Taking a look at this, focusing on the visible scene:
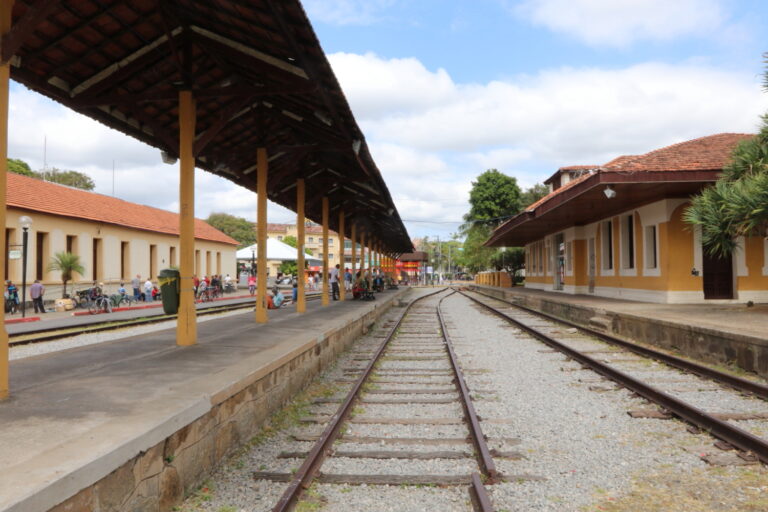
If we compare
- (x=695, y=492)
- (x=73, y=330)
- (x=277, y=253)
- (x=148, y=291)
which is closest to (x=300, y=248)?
(x=73, y=330)

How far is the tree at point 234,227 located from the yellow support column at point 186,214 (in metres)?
77.3

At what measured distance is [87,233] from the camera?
25078 mm

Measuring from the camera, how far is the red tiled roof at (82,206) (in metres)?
22.1

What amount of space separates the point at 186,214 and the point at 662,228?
13169 millimetres

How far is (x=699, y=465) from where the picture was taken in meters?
4.21

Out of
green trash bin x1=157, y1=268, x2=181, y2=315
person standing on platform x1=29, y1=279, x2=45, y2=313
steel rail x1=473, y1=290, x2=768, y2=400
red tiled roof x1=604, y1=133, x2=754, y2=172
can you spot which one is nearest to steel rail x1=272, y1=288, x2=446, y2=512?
green trash bin x1=157, y1=268, x2=181, y2=315

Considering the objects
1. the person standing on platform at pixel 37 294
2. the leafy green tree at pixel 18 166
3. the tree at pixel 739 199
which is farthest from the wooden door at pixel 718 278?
the leafy green tree at pixel 18 166

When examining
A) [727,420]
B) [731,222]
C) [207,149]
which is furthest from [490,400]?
[731,222]

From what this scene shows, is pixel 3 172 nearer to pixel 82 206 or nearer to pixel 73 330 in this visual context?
pixel 73 330

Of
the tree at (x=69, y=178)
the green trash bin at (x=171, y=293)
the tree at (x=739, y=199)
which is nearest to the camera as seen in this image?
the green trash bin at (x=171, y=293)

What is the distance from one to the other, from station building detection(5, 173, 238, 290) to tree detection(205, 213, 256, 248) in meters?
47.1

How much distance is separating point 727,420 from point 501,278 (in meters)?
35.5

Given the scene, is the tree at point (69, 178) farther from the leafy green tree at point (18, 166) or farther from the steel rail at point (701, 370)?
the steel rail at point (701, 370)

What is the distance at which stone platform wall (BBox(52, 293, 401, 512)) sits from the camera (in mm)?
2926
